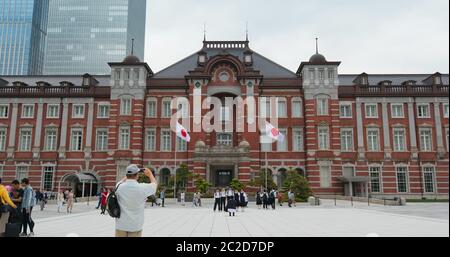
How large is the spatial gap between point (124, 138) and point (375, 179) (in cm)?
2771

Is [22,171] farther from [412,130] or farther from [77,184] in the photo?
[412,130]

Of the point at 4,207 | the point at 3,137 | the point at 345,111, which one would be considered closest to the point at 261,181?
the point at 345,111

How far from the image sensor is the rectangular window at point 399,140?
3969cm

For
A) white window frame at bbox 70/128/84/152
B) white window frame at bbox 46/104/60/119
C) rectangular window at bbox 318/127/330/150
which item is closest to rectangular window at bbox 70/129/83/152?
white window frame at bbox 70/128/84/152

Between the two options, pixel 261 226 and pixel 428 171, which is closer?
pixel 261 226

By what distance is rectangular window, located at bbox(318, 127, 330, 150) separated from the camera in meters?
38.8

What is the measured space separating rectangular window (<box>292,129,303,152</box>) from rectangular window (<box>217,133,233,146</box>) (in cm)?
698

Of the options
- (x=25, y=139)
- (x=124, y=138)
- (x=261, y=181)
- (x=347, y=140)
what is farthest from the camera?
(x=25, y=139)

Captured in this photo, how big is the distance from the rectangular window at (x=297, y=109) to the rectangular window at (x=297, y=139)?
1.70 m

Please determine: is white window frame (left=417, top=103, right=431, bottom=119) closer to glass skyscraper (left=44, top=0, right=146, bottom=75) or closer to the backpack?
the backpack

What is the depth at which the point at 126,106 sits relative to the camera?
132 ft

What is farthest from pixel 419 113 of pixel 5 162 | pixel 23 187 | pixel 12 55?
pixel 12 55
